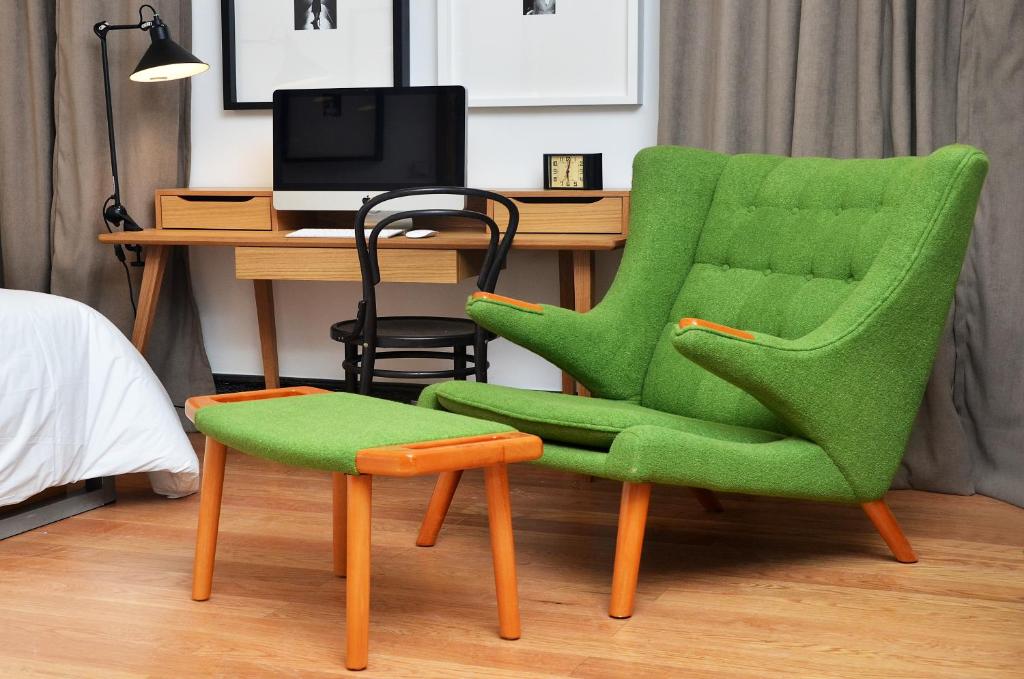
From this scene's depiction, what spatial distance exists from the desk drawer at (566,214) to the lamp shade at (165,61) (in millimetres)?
979

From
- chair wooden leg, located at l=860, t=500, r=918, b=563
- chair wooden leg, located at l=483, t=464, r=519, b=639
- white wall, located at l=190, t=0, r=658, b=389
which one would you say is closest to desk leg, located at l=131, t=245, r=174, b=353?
white wall, located at l=190, t=0, r=658, b=389

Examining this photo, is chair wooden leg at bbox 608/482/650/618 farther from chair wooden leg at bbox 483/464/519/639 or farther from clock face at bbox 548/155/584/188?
clock face at bbox 548/155/584/188

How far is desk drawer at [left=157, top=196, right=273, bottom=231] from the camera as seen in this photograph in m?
3.44

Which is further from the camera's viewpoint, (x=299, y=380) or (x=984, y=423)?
(x=299, y=380)

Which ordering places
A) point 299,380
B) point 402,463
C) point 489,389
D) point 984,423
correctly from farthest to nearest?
point 299,380
point 984,423
point 489,389
point 402,463

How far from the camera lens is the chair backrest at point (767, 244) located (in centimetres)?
218

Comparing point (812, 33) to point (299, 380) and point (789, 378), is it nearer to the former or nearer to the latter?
point (789, 378)

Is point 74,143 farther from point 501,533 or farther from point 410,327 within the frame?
point 501,533

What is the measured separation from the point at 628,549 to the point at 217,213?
75.6 inches

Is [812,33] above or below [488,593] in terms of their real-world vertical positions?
above

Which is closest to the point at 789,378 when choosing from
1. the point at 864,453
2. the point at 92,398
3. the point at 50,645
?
the point at 864,453

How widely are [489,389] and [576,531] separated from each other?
41cm

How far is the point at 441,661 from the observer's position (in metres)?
1.82

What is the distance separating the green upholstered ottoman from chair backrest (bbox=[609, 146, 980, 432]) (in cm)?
68
